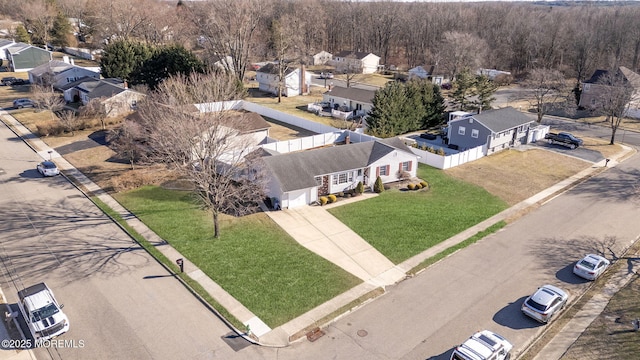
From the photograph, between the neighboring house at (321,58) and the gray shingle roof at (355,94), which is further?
the neighboring house at (321,58)

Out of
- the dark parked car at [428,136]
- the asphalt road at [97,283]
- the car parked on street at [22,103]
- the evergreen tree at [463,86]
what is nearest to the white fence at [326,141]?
the dark parked car at [428,136]

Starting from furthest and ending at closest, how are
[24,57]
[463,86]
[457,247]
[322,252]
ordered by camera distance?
[24,57] → [463,86] → [457,247] → [322,252]

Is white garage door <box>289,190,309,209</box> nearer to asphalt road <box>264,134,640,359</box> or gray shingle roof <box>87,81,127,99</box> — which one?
asphalt road <box>264,134,640,359</box>

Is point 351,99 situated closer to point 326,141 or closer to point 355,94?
point 355,94

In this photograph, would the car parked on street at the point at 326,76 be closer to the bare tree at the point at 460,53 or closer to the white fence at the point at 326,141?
the bare tree at the point at 460,53

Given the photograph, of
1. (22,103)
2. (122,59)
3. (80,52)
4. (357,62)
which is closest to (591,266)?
(122,59)
